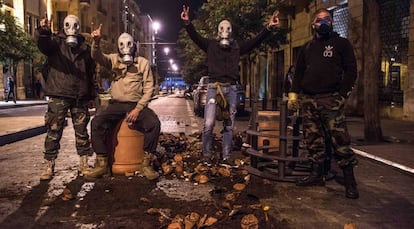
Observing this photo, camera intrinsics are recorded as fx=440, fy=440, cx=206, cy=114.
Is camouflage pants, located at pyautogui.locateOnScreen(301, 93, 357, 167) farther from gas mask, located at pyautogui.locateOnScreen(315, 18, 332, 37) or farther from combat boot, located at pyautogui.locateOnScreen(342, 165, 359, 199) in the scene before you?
gas mask, located at pyautogui.locateOnScreen(315, 18, 332, 37)

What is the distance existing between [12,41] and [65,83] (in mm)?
13988

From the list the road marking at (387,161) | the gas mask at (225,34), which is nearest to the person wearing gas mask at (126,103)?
the gas mask at (225,34)

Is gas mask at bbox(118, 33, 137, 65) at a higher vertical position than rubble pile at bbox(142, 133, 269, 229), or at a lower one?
higher

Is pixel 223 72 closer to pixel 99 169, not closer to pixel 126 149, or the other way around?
pixel 126 149

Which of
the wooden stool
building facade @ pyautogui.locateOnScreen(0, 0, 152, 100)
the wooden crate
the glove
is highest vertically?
building facade @ pyautogui.locateOnScreen(0, 0, 152, 100)

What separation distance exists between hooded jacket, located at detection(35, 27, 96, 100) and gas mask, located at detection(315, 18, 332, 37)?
3029 millimetres

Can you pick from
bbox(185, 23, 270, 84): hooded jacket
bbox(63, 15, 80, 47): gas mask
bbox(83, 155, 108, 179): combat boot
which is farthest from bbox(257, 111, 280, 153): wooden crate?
bbox(63, 15, 80, 47): gas mask

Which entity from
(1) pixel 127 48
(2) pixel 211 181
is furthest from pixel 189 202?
(1) pixel 127 48

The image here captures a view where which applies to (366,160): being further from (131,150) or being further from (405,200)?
(131,150)

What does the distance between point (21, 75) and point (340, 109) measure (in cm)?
3397

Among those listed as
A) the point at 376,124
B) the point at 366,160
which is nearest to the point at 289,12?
the point at 376,124

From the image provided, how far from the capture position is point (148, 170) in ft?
18.6

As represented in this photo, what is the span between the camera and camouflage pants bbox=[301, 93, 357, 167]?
495 cm

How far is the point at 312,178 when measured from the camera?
541 centimetres
